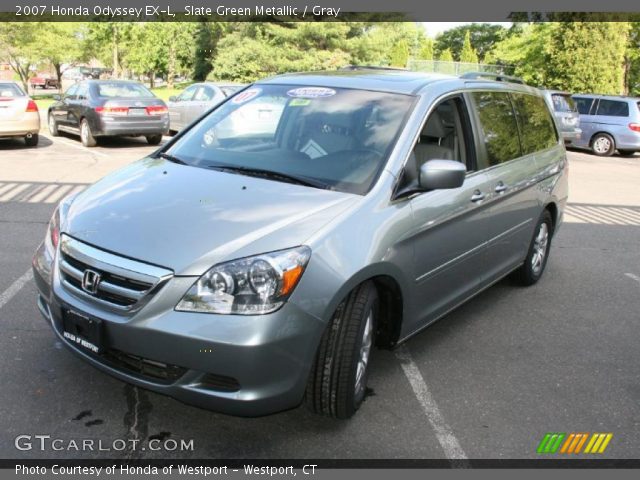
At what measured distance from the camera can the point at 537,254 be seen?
5844mm

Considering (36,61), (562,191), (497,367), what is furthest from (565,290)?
(36,61)

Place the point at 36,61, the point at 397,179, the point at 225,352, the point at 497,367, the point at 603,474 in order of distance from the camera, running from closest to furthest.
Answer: the point at 225,352, the point at 603,474, the point at 397,179, the point at 497,367, the point at 36,61

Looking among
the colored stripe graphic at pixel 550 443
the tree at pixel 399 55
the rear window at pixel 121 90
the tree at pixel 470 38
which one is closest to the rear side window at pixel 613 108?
the rear window at pixel 121 90

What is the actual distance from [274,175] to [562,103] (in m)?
16.1

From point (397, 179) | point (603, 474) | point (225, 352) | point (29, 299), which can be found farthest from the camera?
point (29, 299)

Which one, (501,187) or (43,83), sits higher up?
(501,187)

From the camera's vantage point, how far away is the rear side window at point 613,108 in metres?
17.8

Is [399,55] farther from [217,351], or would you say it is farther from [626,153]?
[217,351]

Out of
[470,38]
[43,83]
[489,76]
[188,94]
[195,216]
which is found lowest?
[43,83]

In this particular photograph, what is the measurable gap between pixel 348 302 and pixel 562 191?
3701 mm

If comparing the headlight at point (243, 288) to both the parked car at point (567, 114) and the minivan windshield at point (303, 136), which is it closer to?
the minivan windshield at point (303, 136)

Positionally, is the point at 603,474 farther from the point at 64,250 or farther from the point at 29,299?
the point at 29,299

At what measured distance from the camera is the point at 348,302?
125 inches

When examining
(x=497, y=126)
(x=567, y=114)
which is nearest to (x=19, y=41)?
(x=567, y=114)
